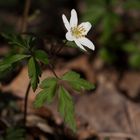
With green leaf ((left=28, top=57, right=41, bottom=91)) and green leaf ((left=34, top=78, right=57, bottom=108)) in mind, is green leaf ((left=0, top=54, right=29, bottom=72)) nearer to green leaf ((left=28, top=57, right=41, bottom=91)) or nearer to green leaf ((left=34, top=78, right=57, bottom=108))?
green leaf ((left=28, top=57, right=41, bottom=91))

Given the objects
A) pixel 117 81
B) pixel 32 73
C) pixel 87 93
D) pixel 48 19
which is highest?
pixel 32 73

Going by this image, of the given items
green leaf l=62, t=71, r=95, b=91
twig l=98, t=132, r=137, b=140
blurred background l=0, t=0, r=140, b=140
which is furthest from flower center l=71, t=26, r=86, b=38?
twig l=98, t=132, r=137, b=140

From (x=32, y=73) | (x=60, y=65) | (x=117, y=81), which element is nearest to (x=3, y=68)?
(x=32, y=73)

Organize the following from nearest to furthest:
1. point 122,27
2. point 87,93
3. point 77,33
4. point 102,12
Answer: point 77,33 → point 87,93 → point 102,12 → point 122,27

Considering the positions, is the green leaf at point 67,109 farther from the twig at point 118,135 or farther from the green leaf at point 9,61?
the twig at point 118,135

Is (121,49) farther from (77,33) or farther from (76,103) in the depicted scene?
(77,33)

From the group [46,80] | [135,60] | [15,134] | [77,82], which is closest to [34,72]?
[46,80]

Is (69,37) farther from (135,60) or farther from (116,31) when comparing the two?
(116,31)
